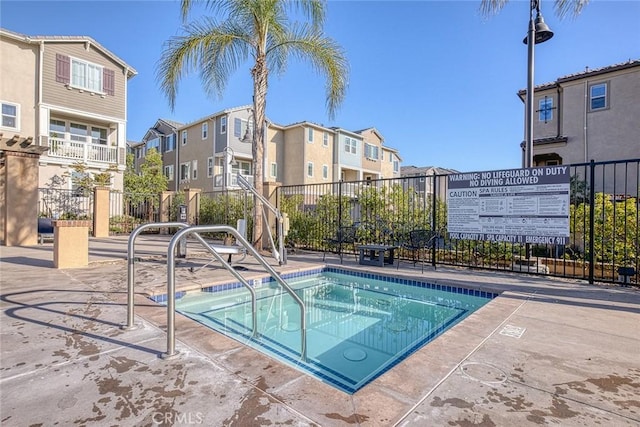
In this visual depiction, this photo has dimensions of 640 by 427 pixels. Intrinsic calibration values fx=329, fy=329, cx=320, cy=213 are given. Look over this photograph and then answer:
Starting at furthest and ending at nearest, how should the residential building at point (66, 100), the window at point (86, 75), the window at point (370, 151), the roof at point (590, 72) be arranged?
the window at point (370, 151), the window at point (86, 75), the residential building at point (66, 100), the roof at point (590, 72)

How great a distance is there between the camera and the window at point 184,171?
25938 millimetres

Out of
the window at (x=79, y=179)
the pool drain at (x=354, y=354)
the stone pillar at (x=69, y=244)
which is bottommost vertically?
the pool drain at (x=354, y=354)

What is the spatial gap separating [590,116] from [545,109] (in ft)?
7.19

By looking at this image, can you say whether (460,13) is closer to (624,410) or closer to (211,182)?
(624,410)

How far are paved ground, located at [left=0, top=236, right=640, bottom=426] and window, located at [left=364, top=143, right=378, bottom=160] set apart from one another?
2813 cm

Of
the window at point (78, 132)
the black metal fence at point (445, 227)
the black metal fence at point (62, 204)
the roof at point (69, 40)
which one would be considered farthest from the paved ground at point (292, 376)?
the window at point (78, 132)

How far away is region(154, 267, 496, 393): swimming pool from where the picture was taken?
3.28m

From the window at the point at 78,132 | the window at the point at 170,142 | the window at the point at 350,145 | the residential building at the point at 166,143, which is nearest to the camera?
the window at the point at 78,132

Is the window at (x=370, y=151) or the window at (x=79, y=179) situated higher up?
the window at (x=370, y=151)

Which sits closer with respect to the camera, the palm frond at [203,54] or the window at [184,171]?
the palm frond at [203,54]

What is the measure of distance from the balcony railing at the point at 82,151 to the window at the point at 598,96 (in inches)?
1012

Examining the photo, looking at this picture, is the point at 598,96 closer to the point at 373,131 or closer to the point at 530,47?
the point at 530,47

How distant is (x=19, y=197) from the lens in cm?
896

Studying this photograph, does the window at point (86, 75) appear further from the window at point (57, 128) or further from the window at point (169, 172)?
the window at point (169, 172)
